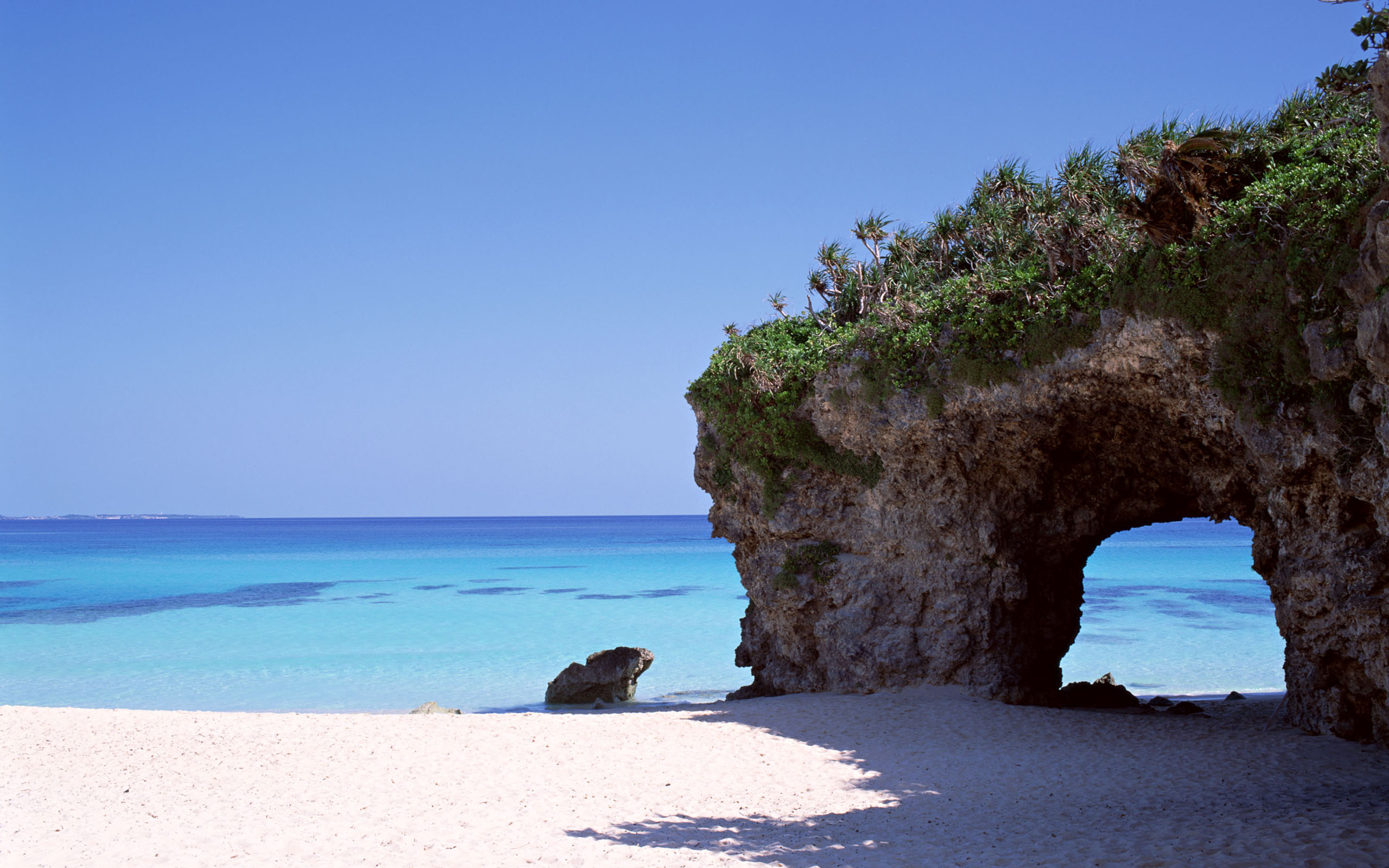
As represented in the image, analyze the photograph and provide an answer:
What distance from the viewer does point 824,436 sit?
15.4 m

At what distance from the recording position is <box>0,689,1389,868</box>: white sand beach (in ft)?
24.0

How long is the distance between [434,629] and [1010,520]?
23157 millimetres

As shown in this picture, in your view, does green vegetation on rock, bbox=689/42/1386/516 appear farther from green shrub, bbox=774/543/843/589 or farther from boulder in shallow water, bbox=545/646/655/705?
boulder in shallow water, bbox=545/646/655/705

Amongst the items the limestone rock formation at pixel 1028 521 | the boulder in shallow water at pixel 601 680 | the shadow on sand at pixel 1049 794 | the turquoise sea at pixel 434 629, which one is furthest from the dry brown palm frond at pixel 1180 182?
the turquoise sea at pixel 434 629

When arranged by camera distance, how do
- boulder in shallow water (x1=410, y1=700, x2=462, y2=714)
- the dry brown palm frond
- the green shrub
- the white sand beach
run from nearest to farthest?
1. the white sand beach
2. the dry brown palm frond
3. the green shrub
4. boulder in shallow water (x1=410, y1=700, x2=462, y2=714)

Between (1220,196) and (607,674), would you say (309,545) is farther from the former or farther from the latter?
(1220,196)

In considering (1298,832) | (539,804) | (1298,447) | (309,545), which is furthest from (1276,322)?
(309,545)

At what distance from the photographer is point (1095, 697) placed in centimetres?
1573

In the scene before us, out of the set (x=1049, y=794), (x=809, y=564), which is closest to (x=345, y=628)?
(x=809, y=564)

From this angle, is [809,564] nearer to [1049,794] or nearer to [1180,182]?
[1049,794]

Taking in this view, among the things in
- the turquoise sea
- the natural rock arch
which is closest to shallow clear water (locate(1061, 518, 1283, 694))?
the turquoise sea

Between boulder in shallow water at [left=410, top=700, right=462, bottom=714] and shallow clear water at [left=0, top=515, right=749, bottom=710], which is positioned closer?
boulder in shallow water at [left=410, top=700, right=462, bottom=714]

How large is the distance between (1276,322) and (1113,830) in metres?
5.95

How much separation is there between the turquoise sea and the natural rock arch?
5.74 metres
